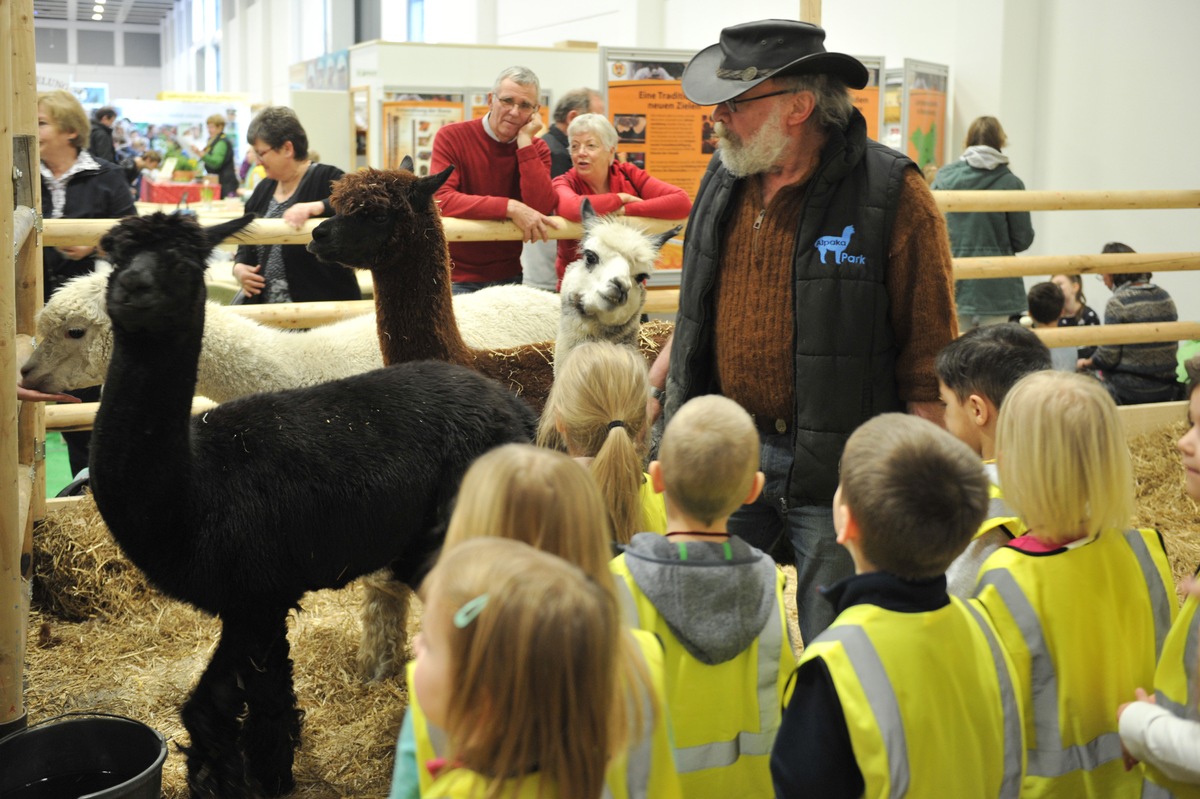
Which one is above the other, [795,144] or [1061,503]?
[795,144]

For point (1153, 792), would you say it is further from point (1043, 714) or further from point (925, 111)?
point (925, 111)

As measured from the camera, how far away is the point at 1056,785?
1.99m

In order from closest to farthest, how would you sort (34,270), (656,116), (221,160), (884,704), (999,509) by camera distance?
(884,704) → (999,509) → (34,270) → (656,116) → (221,160)

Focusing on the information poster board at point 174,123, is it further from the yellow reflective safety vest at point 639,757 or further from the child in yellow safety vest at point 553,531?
the yellow reflective safety vest at point 639,757

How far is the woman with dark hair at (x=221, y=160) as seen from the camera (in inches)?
608

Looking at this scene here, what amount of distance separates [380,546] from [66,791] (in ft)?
2.98

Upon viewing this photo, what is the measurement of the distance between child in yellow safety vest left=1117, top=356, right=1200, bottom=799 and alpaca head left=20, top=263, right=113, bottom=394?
3153 millimetres

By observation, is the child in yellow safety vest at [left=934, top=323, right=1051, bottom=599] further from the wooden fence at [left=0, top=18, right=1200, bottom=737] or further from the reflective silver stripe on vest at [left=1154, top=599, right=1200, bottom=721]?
the wooden fence at [left=0, top=18, right=1200, bottom=737]

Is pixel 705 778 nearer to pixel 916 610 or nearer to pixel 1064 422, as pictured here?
pixel 916 610

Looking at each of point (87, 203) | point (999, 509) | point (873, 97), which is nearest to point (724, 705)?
point (999, 509)

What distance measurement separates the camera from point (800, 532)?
2.65 meters

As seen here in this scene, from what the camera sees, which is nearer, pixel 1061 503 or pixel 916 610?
pixel 916 610

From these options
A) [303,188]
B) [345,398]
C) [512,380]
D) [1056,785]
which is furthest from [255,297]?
[1056,785]

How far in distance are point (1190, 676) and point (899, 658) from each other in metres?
0.49
